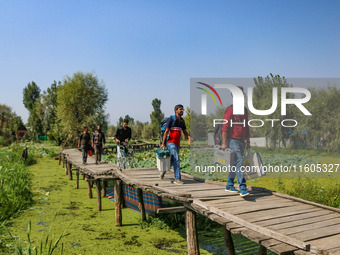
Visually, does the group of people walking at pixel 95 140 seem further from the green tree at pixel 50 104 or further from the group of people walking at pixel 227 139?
the green tree at pixel 50 104

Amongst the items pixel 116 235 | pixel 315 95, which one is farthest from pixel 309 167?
pixel 116 235

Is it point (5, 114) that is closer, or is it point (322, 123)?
point (322, 123)

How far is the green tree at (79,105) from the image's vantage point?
1453 inches

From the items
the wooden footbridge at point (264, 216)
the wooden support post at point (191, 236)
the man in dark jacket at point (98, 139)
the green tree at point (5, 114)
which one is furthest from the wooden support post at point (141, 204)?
the green tree at point (5, 114)

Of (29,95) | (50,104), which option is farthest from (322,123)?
(29,95)

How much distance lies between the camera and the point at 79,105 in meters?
37.7

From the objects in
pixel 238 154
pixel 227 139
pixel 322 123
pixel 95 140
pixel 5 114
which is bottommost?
pixel 238 154

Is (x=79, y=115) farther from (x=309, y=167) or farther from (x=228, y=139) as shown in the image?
(x=228, y=139)

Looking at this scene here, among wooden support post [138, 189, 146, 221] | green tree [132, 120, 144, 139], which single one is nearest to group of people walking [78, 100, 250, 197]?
wooden support post [138, 189, 146, 221]

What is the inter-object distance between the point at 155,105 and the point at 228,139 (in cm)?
6192

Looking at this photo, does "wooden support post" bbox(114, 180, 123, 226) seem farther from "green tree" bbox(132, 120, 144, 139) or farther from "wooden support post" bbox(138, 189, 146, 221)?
"green tree" bbox(132, 120, 144, 139)

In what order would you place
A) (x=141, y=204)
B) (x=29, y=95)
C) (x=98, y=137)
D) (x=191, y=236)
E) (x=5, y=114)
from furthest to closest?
(x=29, y=95) < (x=5, y=114) < (x=98, y=137) < (x=141, y=204) < (x=191, y=236)

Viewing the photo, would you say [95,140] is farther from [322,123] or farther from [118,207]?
[322,123]

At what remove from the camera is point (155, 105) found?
222 ft
